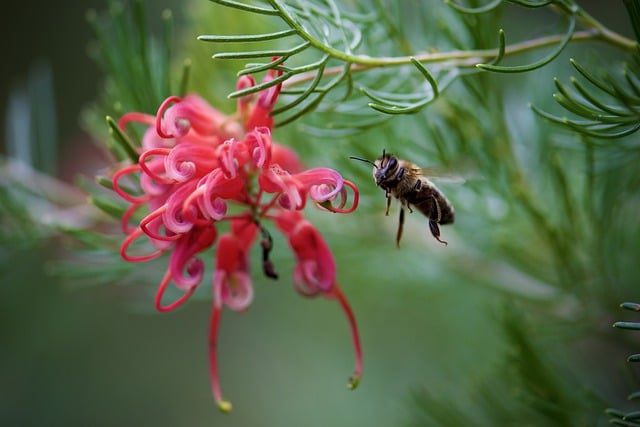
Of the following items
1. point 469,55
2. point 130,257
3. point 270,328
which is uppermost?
point 469,55

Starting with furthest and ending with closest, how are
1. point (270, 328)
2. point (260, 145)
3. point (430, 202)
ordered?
point (270, 328)
point (430, 202)
point (260, 145)

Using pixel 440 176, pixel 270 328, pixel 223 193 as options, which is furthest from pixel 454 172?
pixel 270 328

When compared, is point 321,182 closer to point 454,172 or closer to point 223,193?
point 223,193

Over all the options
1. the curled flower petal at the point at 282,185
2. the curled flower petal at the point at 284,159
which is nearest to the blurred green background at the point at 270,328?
the curled flower petal at the point at 284,159

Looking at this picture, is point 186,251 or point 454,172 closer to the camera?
point 186,251

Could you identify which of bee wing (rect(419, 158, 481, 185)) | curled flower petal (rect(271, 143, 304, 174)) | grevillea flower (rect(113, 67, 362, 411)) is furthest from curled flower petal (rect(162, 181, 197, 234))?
bee wing (rect(419, 158, 481, 185))

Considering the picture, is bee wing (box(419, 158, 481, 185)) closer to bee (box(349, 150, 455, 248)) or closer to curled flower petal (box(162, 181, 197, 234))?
bee (box(349, 150, 455, 248))
